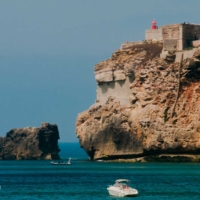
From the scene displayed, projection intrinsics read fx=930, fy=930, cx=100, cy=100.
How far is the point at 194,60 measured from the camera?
3236 inches

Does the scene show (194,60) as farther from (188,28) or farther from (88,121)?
(88,121)

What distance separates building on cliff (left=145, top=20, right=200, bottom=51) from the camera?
283 ft

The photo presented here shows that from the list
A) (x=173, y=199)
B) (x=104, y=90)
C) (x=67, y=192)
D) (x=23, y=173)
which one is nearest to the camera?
(x=173, y=199)

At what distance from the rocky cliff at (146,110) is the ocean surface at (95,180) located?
167 centimetres

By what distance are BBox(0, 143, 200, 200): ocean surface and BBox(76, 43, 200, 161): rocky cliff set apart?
1.67 meters

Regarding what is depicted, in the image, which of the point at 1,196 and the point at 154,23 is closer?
the point at 1,196

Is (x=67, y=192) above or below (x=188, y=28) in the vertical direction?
below

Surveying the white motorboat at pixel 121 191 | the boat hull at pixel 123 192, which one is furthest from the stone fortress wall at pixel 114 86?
the boat hull at pixel 123 192

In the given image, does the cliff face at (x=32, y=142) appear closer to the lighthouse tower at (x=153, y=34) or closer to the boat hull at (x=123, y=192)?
the lighthouse tower at (x=153, y=34)

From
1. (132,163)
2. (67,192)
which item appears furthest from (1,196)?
(132,163)

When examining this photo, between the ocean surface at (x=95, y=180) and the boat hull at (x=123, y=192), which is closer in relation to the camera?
the boat hull at (x=123, y=192)

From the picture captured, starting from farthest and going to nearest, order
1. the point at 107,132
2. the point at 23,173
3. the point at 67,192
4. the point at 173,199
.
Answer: the point at 107,132
the point at 23,173
the point at 67,192
the point at 173,199

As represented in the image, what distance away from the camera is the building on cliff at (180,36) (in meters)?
86.4

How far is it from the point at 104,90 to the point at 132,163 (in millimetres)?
10606
